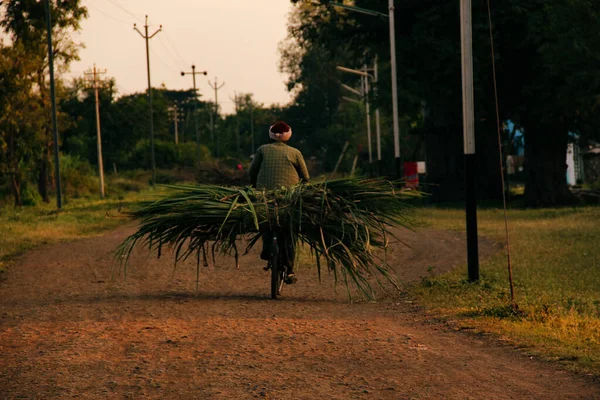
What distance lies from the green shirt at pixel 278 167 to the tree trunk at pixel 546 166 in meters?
21.4

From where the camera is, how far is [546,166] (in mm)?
31250

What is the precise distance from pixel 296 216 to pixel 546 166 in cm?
2267

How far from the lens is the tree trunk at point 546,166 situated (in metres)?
31.1

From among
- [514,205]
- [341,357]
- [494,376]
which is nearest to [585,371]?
[494,376]

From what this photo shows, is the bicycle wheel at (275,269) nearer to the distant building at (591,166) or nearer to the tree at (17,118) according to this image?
the tree at (17,118)

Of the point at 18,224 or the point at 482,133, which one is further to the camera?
the point at 482,133

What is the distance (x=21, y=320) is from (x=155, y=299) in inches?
73.9

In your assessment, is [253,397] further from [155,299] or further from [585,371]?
[155,299]

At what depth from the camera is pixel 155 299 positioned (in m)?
10.9

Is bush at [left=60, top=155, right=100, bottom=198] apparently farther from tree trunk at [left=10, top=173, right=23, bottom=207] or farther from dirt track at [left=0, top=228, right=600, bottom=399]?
dirt track at [left=0, top=228, right=600, bottom=399]

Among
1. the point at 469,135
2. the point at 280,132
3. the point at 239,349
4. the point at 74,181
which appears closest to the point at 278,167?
the point at 280,132

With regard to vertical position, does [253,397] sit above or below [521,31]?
below

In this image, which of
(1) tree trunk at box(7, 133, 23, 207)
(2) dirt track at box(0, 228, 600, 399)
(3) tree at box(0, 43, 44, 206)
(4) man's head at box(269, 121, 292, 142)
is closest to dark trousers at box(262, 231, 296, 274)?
(2) dirt track at box(0, 228, 600, 399)

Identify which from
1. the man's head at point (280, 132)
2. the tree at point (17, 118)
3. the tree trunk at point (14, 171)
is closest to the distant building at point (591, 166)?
the tree at point (17, 118)
